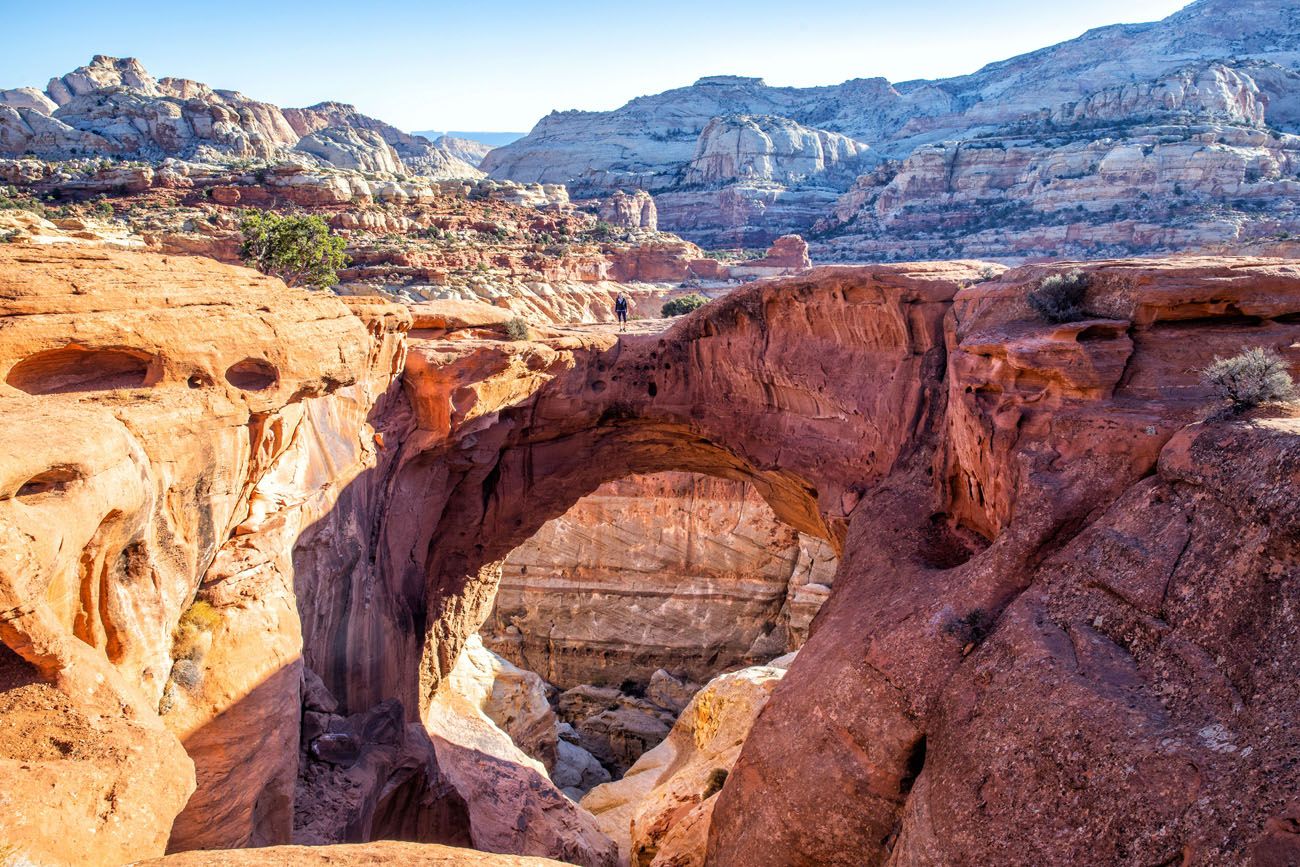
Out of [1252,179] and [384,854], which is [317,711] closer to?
[384,854]

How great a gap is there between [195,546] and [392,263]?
4480cm

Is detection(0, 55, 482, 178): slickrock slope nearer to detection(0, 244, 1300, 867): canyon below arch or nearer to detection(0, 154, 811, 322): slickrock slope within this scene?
detection(0, 154, 811, 322): slickrock slope

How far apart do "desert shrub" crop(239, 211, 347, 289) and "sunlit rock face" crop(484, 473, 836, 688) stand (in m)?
13.0

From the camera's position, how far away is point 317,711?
1364cm

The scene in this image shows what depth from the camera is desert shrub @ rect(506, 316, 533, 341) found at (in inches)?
764

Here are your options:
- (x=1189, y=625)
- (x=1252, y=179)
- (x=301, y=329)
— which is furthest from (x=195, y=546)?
(x=1252, y=179)

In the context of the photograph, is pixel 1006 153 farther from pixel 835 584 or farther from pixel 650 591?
pixel 835 584

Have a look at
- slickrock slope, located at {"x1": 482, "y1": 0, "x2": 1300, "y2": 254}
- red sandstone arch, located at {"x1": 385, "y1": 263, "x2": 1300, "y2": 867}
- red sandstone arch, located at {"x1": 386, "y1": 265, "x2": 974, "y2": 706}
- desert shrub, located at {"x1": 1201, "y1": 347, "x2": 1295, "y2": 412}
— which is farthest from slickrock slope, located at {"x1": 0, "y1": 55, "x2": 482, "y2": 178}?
desert shrub, located at {"x1": 1201, "y1": 347, "x2": 1295, "y2": 412}

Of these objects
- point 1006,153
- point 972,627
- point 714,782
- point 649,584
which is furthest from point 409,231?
point 1006,153

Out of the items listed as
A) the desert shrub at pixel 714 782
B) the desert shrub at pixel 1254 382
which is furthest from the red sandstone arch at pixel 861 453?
the desert shrub at pixel 714 782

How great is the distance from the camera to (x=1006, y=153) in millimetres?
102562

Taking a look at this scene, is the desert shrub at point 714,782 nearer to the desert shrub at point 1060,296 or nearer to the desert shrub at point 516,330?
the desert shrub at point 516,330

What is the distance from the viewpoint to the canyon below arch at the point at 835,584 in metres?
7.09

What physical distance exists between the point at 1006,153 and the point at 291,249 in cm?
9726
